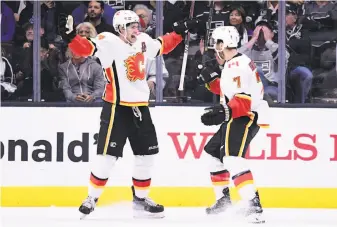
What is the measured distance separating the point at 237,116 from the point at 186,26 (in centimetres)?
69

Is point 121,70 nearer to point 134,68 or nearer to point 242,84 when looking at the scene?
point 134,68

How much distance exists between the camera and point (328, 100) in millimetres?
7266

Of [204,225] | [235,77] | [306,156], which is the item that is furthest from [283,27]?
[204,225]

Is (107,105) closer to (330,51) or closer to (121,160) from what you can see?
(121,160)

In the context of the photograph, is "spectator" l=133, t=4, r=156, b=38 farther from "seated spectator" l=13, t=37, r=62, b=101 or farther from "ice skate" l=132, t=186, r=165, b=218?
"ice skate" l=132, t=186, r=165, b=218

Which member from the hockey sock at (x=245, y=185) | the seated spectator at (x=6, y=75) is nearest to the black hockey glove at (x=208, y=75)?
the hockey sock at (x=245, y=185)

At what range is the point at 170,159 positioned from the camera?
23.6 feet

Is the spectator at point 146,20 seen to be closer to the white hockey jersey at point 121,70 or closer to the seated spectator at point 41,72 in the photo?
the seated spectator at point 41,72

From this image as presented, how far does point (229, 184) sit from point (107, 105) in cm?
104

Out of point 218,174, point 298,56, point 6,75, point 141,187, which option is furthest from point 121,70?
point 298,56

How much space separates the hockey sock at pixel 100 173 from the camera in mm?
6293

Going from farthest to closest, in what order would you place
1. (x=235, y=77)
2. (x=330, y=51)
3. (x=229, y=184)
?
(x=330, y=51), (x=229, y=184), (x=235, y=77)

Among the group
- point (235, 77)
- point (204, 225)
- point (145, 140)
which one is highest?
point (235, 77)

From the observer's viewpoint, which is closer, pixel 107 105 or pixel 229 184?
pixel 107 105
